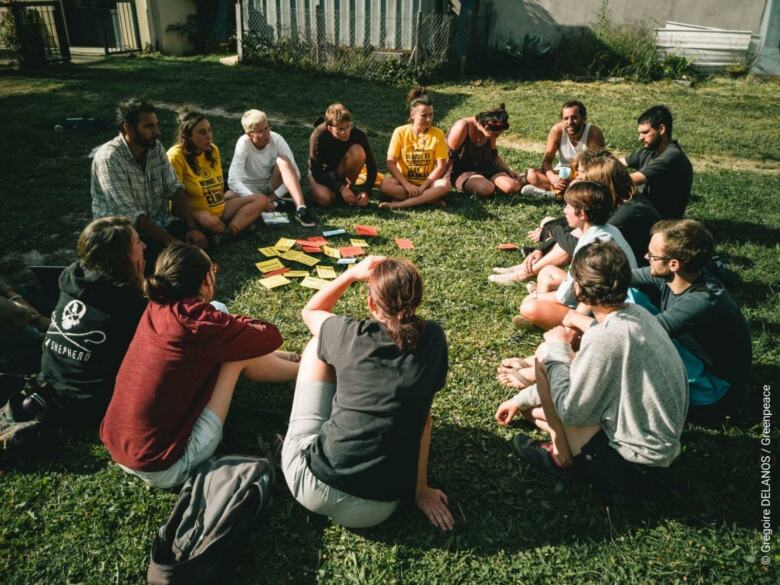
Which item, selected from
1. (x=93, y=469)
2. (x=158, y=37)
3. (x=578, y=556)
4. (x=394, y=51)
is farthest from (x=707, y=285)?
(x=158, y=37)

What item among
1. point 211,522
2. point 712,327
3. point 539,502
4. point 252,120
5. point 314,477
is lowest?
point 539,502

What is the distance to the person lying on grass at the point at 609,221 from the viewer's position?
4160 mm

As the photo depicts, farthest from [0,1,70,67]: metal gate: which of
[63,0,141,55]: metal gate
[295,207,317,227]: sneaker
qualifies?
[295,207,317,227]: sneaker

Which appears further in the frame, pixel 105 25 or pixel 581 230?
pixel 105 25

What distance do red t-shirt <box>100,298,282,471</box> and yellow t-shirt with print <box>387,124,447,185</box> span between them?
4.42 m

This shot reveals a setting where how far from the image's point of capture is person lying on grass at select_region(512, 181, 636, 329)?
3770 mm

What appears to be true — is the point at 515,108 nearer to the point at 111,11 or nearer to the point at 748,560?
the point at 748,560

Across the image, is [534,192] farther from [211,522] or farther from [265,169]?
[211,522]

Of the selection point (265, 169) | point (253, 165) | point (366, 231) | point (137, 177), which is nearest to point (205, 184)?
point (137, 177)

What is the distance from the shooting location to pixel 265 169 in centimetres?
639

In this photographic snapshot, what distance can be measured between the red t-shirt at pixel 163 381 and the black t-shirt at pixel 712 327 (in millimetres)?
2580

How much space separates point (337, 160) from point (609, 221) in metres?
3.51

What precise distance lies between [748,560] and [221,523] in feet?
8.48

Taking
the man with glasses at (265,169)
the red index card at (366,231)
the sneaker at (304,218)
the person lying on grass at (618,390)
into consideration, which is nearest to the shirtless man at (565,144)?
the red index card at (366,231)
